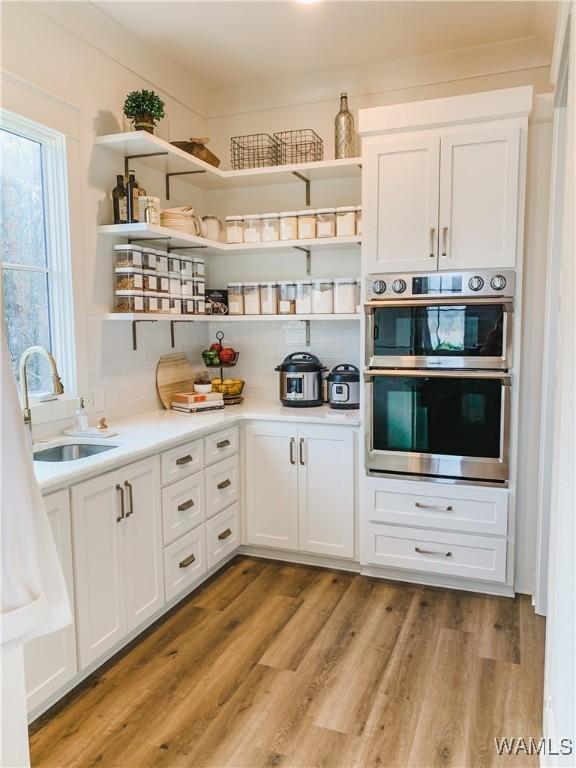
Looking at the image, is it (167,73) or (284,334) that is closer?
(167,73)

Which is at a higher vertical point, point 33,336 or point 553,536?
point 33,336

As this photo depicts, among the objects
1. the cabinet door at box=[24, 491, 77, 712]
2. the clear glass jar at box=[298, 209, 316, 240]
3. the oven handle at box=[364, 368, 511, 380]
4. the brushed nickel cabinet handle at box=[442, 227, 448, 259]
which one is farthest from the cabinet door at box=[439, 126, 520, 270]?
the cabinet door at box=[24, 491, 77, 712]

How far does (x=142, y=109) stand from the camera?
2.78 meters

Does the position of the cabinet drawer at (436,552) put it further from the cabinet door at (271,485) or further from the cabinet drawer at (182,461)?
the cabinet drawer at (182,461)

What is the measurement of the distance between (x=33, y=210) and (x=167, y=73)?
4.56 feet

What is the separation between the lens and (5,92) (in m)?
2.30

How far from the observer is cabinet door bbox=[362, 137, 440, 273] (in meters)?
2.80

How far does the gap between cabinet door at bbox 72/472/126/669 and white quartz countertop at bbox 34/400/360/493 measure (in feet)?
0.24

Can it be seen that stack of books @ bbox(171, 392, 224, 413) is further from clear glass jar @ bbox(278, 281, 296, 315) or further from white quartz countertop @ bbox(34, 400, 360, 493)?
clear glass jar @ bbox(278, 281, 296, 315)

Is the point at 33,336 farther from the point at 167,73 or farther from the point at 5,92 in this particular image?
the point at 167,73

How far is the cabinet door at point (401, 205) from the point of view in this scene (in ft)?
9.19

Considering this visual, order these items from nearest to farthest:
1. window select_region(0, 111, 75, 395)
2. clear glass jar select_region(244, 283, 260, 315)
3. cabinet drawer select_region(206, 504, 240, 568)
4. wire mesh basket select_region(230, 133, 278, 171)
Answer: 1. window select_region(0, 111, 75, 395)
2. cabinet drawer select_region(206, 504, 240, 568)
3. clear glass jar select_region(244, 283, 260, 315)
4. wire mesh basket select_region(230, 133, 278, 171)

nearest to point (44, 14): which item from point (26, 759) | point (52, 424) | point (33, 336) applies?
point (33, 336)

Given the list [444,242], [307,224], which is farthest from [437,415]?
[307,224]
